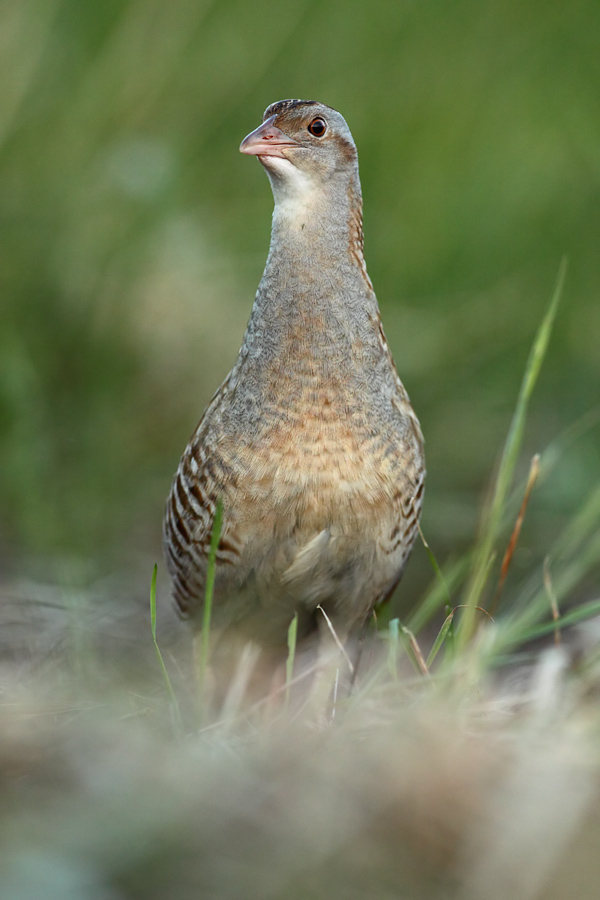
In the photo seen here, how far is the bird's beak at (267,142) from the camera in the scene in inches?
105

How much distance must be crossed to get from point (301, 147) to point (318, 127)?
0.31 feet

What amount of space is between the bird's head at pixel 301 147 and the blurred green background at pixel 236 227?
5.61 feet

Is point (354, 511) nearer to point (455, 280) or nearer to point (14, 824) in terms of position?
point (14, 824)

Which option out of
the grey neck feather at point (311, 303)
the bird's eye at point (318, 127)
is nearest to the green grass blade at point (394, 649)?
the grey neck feather at point (311, 303)

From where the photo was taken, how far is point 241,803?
154 cm

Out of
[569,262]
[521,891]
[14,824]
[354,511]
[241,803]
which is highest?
[569,262]

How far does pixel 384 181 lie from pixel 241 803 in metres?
4.28

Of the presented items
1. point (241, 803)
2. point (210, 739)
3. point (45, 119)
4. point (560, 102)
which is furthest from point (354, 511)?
point (560, 102)

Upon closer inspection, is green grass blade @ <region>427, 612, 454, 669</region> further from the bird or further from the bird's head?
the bird's head

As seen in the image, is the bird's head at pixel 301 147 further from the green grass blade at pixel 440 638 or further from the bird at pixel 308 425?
the green grass blade at pixel 440 638

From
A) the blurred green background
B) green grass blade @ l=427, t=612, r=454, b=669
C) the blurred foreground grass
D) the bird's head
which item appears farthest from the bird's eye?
the blurred green background

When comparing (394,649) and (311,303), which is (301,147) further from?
(394,649)

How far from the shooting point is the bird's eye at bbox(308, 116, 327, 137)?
2768 mm

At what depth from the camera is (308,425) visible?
8.74 feet
